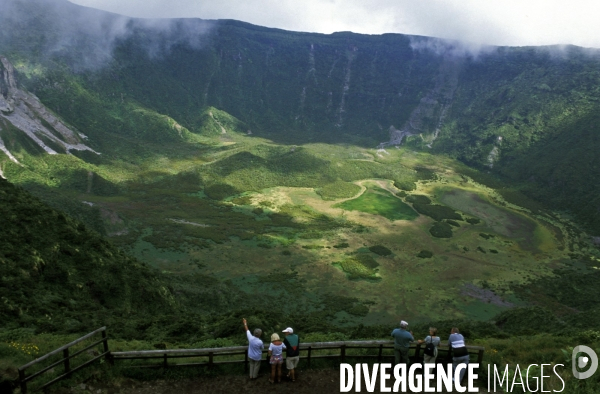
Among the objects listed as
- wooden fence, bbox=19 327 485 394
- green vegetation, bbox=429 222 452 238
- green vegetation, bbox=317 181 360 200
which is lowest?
green vegetation, bbox=429 222 452 238

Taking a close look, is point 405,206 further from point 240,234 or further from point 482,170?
point 482,170

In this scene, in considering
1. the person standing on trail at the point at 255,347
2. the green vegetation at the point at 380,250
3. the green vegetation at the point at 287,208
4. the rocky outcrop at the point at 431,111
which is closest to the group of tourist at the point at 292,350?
the person standing on trail at the point at 255,347

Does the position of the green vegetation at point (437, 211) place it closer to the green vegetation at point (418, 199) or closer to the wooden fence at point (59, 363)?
the green vegetation at point (418, 199)

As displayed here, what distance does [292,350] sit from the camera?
586 inches

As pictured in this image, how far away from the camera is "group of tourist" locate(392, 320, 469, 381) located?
50.6ft

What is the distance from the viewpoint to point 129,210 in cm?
7475

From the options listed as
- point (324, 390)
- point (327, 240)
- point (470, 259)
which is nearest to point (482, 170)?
point (470, 259)

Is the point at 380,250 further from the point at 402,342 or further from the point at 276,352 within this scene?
the point at 276,352

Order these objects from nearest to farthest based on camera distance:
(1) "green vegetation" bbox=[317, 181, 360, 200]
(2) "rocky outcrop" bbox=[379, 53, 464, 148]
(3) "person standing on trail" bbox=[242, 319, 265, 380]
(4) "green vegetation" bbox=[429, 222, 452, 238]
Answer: (3) "person standing on trail" bbox=[242, 319, 265, 380], (4) "green vegetation" bbox=[429, 222, 452, 238], (1) "green vegetation" bbox=[317, 181, 360, 200], (2) "rocky outcrop" bbox=[379, 53, 464, 148]

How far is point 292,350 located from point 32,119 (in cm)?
11336

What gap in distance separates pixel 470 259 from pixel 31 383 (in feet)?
214

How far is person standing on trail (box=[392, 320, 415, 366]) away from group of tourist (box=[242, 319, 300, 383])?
4.28m

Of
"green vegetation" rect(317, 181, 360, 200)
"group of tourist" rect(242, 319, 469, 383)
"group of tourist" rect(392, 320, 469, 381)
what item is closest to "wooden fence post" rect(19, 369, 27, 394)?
"group of tourist" rect(242, 319, 469, 383)

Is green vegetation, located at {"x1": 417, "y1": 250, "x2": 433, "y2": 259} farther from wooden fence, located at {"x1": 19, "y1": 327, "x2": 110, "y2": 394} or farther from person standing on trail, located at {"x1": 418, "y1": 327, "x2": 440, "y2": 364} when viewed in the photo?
wooden fence, located at {"x1": 19, "y1": 327, "x2": 110, "y2": 394}
